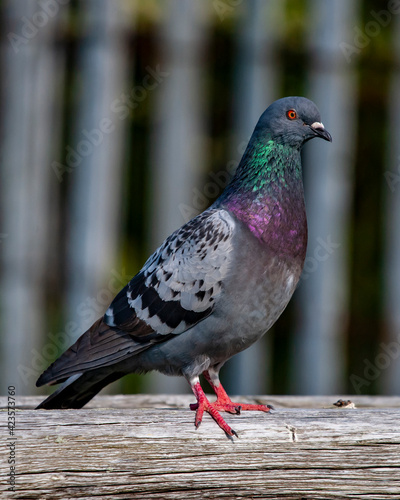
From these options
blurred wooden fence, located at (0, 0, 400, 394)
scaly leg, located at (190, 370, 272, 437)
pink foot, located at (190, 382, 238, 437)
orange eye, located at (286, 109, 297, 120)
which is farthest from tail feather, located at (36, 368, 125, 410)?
blurred wooden fence, located at (0, 0, 400, 394)

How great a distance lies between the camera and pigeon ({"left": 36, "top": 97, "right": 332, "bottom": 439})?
363 centimetres

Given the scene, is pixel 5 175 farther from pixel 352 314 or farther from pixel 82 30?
pixel 352 314

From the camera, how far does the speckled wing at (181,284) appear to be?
3.66 meters

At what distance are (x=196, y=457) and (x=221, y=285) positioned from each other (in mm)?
957

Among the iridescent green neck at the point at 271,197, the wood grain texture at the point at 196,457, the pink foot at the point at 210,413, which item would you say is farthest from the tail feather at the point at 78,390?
the iridescent green neck at the point at 271,197

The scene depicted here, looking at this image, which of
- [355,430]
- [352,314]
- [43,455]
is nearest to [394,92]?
[352,314]

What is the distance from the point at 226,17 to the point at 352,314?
2.73 metres

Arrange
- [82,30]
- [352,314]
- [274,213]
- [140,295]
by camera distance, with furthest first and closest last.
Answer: [352,314] < [82,30] < [140,295] < [274,213]

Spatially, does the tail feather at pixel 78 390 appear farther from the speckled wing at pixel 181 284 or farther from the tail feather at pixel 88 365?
the speckled wing at pixel 181 284

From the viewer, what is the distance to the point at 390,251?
21.0 feet

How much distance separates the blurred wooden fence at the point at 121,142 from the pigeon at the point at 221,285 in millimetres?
2119

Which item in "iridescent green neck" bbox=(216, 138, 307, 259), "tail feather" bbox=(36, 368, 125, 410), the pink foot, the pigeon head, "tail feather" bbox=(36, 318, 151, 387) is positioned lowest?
"tail feather" bbox=(36, 368, 125, 410)

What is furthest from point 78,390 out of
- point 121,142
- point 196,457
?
point 121,142

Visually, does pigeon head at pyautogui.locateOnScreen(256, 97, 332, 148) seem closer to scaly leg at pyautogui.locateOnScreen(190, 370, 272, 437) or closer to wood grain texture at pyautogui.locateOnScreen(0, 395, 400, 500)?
scaly leg at pyautogui.locateOnScreen(190, 370, 272, 437)
